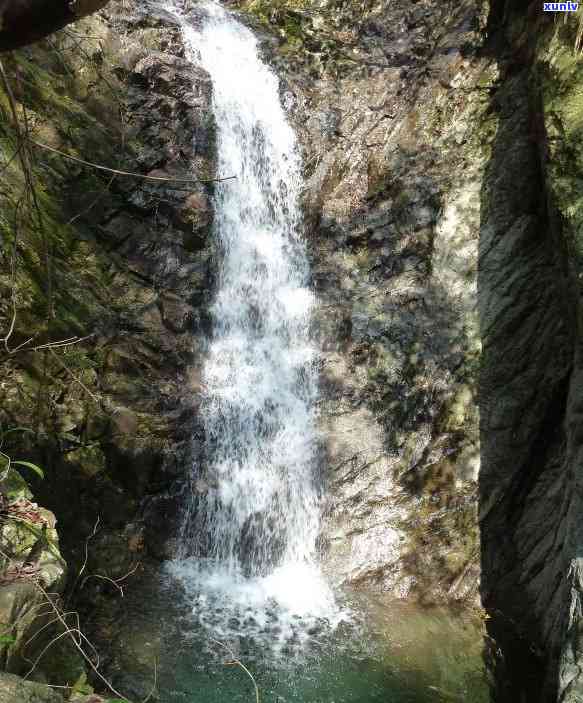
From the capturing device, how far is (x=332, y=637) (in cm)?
510

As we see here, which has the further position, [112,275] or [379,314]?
[379,314]

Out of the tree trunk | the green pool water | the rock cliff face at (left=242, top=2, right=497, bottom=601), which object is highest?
the rock cliff face at (left=242, top=2, right=497, bottom=601)

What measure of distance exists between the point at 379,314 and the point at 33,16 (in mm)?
6301

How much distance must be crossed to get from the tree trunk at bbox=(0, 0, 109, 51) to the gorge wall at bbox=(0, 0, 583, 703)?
3.54m

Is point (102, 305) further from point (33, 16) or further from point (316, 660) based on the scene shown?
point (33, 16)

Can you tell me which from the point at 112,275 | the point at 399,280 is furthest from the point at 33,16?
the point at 399,280

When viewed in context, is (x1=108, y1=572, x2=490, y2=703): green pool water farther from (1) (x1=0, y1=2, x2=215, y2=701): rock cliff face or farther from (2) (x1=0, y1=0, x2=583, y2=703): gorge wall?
(1) (x1=0, y1=2, x2=215, y2=701): rock cliff face

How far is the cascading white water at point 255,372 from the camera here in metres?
5.94

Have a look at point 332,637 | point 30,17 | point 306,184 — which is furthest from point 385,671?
point 306,184

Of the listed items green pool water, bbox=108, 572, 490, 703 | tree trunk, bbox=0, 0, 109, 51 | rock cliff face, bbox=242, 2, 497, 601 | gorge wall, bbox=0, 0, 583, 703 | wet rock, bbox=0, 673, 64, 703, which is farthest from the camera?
rock cliff face, bbox=242, 2, 497, 601

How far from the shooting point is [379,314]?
7.23 metres

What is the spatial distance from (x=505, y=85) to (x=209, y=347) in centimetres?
519

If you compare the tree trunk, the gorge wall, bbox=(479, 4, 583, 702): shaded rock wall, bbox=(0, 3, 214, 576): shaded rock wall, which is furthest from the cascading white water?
the tree trunk

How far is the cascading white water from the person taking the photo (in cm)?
594
